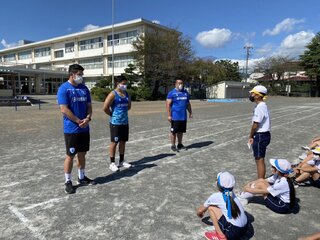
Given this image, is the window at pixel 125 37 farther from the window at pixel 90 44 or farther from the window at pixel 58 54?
the window at pixel 58 54

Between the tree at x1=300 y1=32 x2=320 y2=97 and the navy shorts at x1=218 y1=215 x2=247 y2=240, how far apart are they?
187ft

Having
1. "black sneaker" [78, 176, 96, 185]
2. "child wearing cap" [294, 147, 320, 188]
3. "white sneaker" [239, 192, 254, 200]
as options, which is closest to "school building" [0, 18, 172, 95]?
"black sneaker" [78, 176, 96, 185]

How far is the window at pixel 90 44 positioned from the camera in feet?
147

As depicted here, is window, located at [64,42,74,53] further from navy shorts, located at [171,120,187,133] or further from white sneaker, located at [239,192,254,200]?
white sneaker, located at [239,192,254,200]

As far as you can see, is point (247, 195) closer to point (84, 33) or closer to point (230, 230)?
point (230, 230)

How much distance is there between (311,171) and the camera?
4535mm

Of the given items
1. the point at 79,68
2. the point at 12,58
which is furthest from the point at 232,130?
the point at 12,58

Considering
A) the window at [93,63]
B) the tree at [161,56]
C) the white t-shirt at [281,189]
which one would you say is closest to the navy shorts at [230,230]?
the white t-shirt at [281,189]

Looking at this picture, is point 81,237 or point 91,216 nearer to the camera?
point 81,237

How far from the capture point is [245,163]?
6.12 metres

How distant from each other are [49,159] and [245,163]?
14.8 ft

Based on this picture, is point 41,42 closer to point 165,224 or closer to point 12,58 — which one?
point 12,58

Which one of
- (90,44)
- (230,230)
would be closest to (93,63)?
(90,44)

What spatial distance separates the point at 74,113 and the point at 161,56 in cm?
3185
